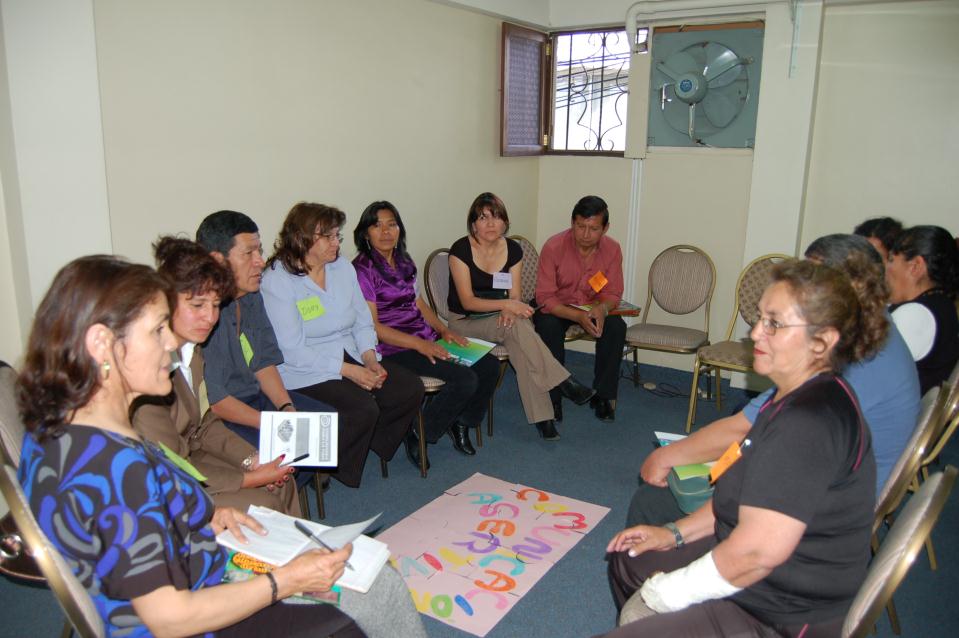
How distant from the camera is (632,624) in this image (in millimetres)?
1569

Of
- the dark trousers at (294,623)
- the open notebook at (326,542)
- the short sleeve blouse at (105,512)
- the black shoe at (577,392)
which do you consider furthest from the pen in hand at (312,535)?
the black shoe at (577,392)

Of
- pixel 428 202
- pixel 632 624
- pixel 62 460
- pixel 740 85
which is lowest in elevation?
pixel 632 624

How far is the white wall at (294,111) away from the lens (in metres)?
2.87

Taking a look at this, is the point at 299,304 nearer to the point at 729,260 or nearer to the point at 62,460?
the point at 62,460

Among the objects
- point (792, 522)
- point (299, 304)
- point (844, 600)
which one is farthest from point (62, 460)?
point (299, 304)

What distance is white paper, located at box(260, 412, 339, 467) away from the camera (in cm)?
246

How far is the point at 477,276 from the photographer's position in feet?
13.5

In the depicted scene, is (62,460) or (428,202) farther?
(428,202)

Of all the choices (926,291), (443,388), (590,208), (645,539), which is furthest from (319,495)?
(926,291)

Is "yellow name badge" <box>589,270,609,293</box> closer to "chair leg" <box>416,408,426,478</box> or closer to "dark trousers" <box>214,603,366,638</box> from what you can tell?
"chair leg" <box>416,408,426,478</box>

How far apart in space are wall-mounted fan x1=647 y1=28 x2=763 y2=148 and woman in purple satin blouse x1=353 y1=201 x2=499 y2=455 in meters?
2.23

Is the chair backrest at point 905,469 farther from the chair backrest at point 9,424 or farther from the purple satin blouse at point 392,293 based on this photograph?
the purple satin blouse at point 392,293

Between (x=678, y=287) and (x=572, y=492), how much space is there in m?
2.03

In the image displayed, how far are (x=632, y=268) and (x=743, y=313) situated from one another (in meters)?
0.98
